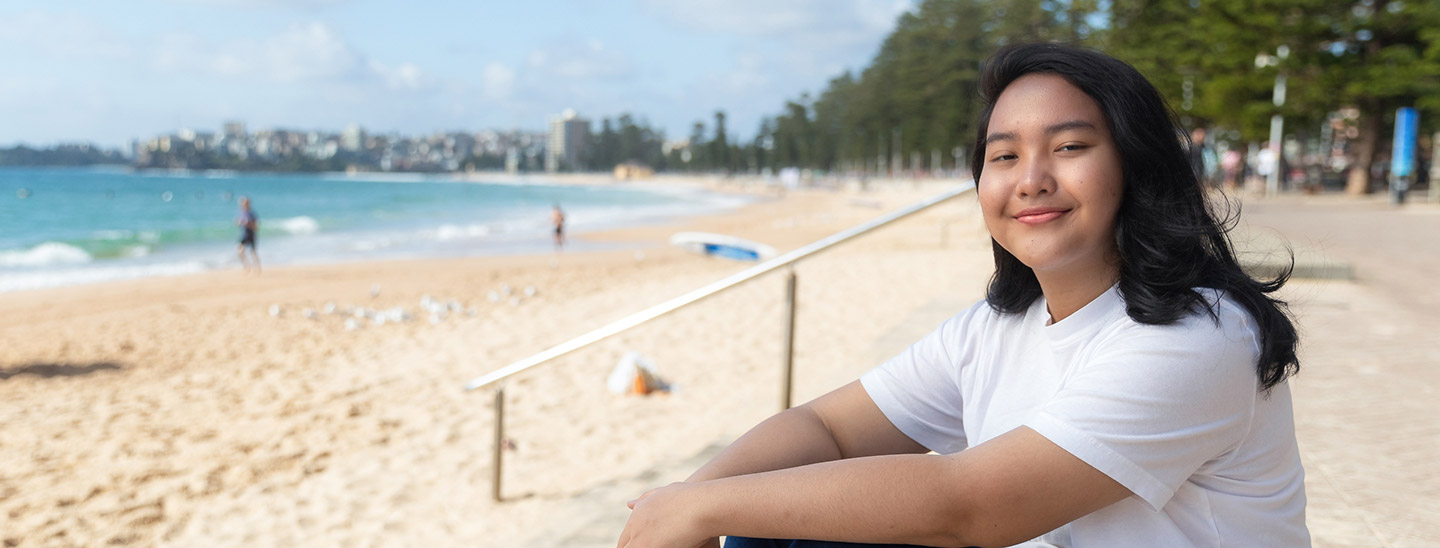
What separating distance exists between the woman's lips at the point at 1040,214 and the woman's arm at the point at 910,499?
27 centimetres

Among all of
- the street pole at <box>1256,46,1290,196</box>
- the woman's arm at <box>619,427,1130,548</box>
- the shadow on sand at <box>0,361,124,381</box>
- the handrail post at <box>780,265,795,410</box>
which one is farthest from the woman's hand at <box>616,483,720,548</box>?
the street pole at <box>1256,46,1290,196</box>

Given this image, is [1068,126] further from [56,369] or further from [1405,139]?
[1405,139]

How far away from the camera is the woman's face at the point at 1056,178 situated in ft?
3.67

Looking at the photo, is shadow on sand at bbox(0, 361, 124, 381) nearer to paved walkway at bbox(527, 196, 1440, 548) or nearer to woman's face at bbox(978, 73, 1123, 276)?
paved walkway at bbox(527, 196, 1440, 548)

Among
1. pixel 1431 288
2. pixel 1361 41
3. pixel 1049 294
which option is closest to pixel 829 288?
pixel 1431 288

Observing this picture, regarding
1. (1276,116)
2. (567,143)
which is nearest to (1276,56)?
(1276,116)

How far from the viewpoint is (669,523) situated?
124 cm

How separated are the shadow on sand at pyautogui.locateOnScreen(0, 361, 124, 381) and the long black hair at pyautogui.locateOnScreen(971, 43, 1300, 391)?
310 inches

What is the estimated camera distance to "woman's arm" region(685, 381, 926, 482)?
1.43 m

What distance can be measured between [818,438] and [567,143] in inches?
6440

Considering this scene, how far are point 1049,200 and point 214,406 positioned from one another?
5957 mm

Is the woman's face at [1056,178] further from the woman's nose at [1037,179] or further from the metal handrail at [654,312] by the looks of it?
the metal handrail at [654,312]

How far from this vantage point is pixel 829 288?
349 inches

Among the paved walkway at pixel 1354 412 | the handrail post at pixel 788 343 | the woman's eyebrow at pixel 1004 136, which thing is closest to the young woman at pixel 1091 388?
the woman's eyebrow at pixel 1004 136
